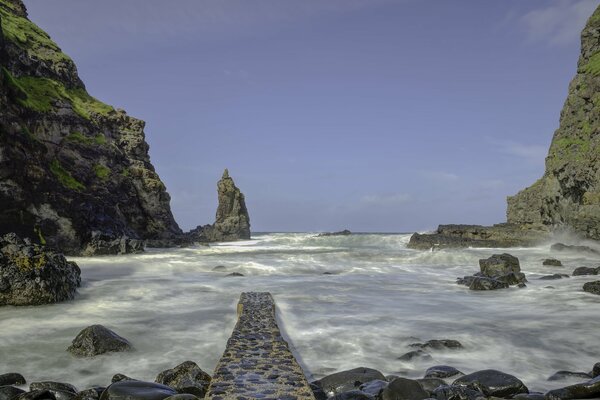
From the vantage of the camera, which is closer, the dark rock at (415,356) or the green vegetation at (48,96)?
the dark rock at (415,356)

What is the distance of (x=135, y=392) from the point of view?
20.5 ft

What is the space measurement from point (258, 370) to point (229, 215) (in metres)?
86.7

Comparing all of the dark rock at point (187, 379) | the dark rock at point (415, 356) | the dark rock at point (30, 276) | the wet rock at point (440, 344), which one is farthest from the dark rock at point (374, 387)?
the dark rock at point (30, 276)

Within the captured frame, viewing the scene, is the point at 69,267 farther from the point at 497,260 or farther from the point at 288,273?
the point at 497,260

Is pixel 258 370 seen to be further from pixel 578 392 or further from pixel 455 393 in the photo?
pixel 578 392

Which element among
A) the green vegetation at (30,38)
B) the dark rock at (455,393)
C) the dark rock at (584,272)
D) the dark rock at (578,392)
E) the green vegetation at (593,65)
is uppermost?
the green vegetation at (30,38)

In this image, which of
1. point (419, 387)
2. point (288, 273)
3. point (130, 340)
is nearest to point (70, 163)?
point (288, 273)

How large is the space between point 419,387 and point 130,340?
7364mm

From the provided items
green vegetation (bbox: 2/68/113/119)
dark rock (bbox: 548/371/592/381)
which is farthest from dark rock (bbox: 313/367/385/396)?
green vegetation (bbox: 2/68/113/119)

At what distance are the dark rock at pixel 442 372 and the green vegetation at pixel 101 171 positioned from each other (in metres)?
49.0

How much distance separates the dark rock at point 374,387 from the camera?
6980 mm

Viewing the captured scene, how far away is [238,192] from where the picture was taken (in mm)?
93938

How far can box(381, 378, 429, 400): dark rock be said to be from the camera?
21.5 feet

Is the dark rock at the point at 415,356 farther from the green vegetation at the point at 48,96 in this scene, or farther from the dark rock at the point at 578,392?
the green vegetation at the point at 48,96
